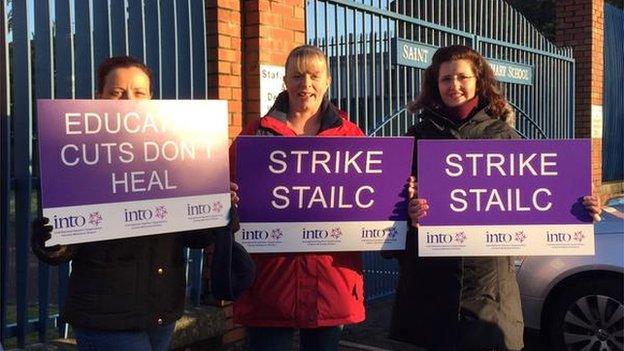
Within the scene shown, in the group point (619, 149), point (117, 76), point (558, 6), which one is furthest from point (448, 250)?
point (619, 149)

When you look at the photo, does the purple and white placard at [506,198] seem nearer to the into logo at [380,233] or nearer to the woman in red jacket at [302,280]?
the into logo at [380,233]

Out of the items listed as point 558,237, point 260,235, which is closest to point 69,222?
point 260,235

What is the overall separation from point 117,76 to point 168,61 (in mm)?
1768

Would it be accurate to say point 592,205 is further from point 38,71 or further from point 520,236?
point 38,71

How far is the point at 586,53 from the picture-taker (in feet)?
31.4

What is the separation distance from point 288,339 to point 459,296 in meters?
0.70

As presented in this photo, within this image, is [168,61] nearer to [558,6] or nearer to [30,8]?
[30,8]

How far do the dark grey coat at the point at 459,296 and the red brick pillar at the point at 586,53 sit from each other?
7.34 metres

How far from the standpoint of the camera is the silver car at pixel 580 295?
→ 4395 millimetres

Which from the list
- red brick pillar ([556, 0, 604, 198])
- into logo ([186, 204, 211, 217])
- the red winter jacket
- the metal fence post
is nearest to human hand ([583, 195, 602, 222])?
the red winter jacket

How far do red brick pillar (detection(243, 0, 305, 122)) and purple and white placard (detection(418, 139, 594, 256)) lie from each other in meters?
1.88

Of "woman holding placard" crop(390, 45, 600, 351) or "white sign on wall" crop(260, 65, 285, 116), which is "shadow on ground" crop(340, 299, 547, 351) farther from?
"woman holding placard" crop(390, 45, 600, 351)

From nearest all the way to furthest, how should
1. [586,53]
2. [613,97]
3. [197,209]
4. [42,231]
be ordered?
[42,231], [197,209], [586,53], [613,97]

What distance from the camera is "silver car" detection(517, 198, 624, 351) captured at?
14.4ft
